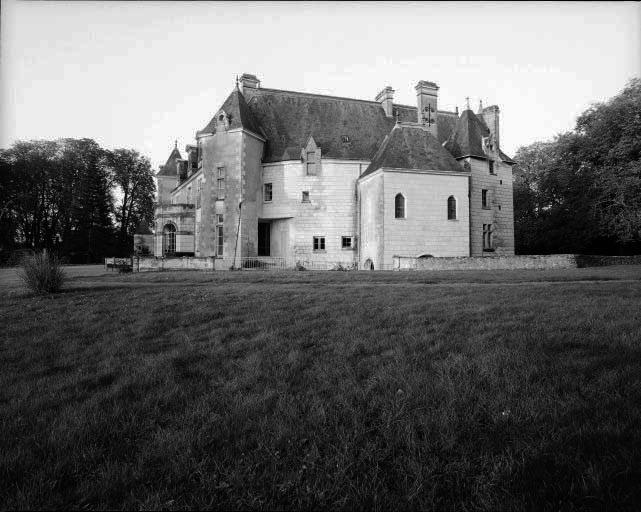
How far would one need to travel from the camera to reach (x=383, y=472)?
352 centimetres

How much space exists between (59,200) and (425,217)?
166ft

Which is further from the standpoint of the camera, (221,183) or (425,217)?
(221,183)

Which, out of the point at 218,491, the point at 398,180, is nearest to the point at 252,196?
the point at 398,180

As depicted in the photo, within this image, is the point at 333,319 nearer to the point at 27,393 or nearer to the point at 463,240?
the point at 27,393

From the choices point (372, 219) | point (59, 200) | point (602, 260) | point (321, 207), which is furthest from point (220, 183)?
point (59, 200)

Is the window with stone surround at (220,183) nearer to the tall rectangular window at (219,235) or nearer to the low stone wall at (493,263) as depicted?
the tall rectangular window at (219,235)

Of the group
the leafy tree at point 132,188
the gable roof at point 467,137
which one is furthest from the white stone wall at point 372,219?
the leafy tree at point 132,188

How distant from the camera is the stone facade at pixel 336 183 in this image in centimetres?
3133

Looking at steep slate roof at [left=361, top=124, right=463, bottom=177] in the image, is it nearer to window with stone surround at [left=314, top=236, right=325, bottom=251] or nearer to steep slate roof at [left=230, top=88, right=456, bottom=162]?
steep slate roof at [left=230, top=88, right=456, bottom=162]

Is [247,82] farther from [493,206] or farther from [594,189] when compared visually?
[594,189]

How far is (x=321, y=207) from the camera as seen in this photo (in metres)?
35.4

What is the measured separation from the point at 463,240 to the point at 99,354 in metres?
28.8

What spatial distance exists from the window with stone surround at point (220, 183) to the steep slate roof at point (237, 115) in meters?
3.25

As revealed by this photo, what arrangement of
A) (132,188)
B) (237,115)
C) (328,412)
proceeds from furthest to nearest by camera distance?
(132,188) < (237,115) < (328,412)
